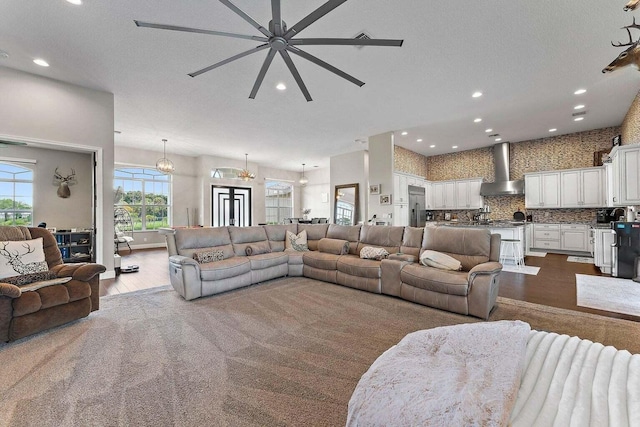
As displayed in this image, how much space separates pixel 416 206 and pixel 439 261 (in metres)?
4.98

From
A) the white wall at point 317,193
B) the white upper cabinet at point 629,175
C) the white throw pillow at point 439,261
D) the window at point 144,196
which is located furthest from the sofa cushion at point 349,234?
the window at point 144,196

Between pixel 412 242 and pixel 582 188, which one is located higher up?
pixel 582 188

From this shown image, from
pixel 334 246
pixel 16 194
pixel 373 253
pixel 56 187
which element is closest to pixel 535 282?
pixel 373 253

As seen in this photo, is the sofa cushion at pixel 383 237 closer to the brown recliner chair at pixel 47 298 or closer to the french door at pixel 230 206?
the brown recliner chair at pixel 47 298

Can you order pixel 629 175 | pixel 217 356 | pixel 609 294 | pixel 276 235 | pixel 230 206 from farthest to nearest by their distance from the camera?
pixel 230 206 → pixel 276 235 → pixel 629 175 → pixel 609 294 → pixel 217 356

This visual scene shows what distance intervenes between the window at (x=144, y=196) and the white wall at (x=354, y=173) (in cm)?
592

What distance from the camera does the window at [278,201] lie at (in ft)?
39.0

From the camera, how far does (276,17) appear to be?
2076mm

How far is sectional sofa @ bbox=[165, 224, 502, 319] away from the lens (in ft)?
10.3

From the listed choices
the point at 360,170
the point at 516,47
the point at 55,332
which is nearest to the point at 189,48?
the point at 55,332

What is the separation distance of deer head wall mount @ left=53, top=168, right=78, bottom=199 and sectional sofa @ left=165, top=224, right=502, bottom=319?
9.04 feet

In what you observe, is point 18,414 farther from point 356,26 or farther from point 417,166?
point 417,166

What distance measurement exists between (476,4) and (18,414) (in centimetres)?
484

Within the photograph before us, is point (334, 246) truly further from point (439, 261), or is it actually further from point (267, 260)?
point (439, 261)
